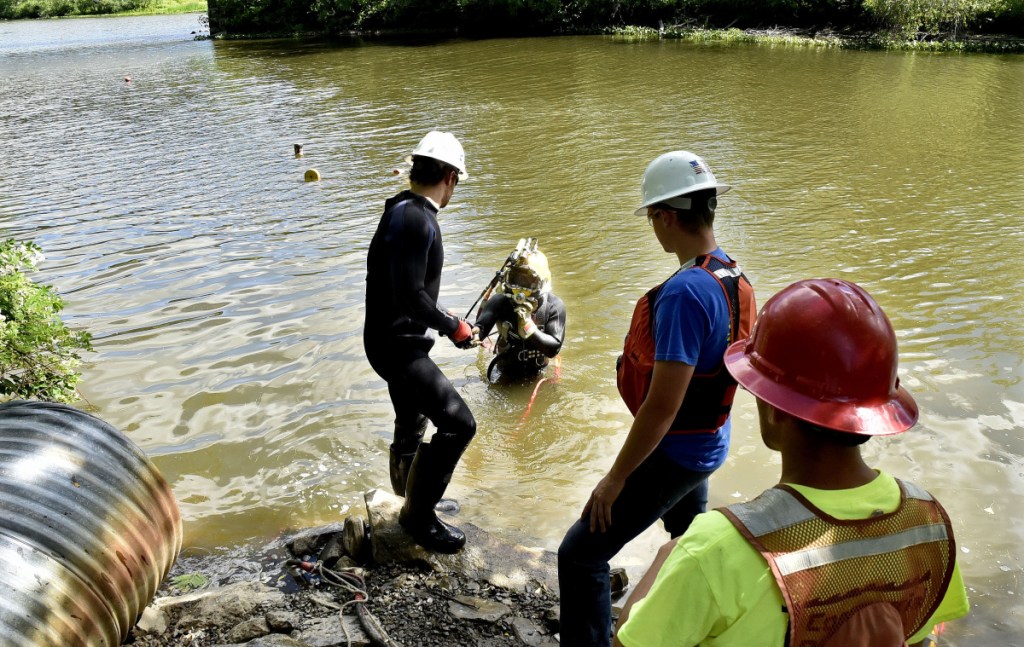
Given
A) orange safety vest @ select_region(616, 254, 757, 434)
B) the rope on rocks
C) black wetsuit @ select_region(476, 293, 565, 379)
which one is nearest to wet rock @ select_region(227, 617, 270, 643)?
the rope on rocks

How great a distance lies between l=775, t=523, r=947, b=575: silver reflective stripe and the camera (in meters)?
1.53

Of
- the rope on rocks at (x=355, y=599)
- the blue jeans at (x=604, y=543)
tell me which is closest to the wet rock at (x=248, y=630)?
the rope on rocks at (x=355, y=599)

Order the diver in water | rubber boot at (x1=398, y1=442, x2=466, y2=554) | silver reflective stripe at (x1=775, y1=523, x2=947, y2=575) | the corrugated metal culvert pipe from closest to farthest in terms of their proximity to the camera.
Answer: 1. silver reflective stripe at (x1=775, y1=523, x2=947, y2=575)
2. the corrugated metal culvert pipe
3. rubber boot at (x1=398, y1=442, x2=466, y2=554)
4. the diver in water

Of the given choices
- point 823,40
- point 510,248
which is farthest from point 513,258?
point 823,40

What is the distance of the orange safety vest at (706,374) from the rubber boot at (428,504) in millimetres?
1388

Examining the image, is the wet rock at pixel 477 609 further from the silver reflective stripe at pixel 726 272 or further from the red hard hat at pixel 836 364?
the red hard hat at pixel 836 364

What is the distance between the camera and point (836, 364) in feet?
5.53

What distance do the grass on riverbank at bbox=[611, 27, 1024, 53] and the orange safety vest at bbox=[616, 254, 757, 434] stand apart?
98.5 ft

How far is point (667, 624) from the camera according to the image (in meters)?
1.63

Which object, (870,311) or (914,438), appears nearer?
(870,311)

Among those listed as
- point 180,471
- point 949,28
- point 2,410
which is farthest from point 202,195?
point 949,28

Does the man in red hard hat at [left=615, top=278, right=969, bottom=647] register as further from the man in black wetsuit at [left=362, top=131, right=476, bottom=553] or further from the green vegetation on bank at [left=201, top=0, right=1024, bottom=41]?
the green vegetation on bank at [left=201, top=0, right=1024, bottom=41]

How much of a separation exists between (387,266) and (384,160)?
1249cm

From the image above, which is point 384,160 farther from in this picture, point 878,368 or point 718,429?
point 878,368
